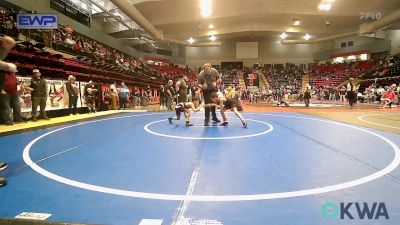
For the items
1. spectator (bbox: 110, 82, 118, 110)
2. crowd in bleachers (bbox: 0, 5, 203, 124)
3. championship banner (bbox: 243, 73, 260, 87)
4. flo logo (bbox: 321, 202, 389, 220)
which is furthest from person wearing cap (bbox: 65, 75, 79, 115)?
championship banner (bbox: 243, 73, 260, 87)

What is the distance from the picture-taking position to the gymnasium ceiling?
22.5 meters

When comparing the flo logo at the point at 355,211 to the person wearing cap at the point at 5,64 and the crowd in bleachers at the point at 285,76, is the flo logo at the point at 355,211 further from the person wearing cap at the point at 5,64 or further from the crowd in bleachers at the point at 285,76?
the crowd in bleachers at the point at 285,76

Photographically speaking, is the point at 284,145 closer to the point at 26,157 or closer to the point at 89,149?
the point at 89,149

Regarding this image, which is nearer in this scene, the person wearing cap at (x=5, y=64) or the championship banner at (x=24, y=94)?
the person wearing cap at (x=5, y=64)

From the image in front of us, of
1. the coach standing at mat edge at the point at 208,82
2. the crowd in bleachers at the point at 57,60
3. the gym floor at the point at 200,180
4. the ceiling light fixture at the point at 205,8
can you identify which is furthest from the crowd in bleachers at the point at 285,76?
the gym floor at the point at 200,180

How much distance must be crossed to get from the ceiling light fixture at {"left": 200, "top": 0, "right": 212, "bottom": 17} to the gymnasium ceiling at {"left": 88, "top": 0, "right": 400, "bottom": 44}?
19.7 inches

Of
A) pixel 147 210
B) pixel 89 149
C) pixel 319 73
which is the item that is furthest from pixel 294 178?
pixel 319 73

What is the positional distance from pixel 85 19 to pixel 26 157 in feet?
81.0

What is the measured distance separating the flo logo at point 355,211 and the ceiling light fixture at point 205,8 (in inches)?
851

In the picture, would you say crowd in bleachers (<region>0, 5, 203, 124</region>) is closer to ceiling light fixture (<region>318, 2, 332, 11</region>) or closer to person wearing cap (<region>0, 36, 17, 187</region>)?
person wearing cap (<region>0, 36, 17, 187</region>)

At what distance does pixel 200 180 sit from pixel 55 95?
9884 mm

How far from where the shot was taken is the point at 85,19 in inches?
979

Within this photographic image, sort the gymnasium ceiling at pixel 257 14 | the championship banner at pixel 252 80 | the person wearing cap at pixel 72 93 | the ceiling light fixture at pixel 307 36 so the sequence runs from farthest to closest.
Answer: the championship banner at pixel 252 80 → the ceiling light fixture at pixel 307 36 → the gymnasium ceiling at pixel 257 14 → the person wearing cap at pixel 72 93

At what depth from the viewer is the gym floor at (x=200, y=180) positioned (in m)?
2.06
